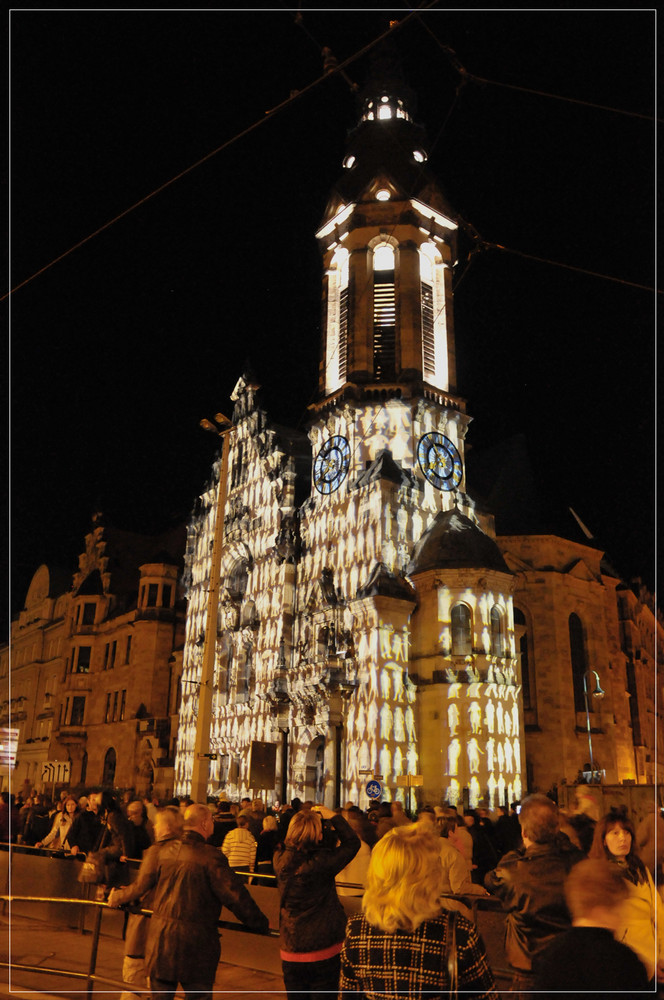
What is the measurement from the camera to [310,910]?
579 centimetres

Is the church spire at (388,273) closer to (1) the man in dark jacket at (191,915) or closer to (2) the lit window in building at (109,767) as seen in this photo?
(2) the lit window in building at (109,767)

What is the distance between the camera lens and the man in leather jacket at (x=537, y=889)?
4.97 m

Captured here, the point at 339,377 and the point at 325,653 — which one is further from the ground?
the point at 339,377

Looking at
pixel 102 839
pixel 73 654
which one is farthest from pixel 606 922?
pixel 73 654

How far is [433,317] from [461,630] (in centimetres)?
1593

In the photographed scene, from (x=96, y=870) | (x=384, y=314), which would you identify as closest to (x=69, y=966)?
(x=96, y=870)

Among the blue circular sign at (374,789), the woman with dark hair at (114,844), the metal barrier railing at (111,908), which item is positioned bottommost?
the metal barrier railing at (111,908)

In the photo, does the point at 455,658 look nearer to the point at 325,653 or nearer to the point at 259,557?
the point at 325,653

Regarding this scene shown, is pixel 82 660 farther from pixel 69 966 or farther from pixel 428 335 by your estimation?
→ pixel 69 966

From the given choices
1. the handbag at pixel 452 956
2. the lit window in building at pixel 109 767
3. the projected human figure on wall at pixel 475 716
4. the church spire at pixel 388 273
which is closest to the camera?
the handbag at pixel 452 956

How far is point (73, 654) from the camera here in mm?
58812

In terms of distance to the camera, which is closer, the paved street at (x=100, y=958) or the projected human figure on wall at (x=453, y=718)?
the paved street at (x=100, y=958)

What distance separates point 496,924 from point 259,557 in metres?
33.9

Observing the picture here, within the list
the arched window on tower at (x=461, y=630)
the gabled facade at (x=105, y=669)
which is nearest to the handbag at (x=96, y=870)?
the arched window on tower at (x=461, y=630)
